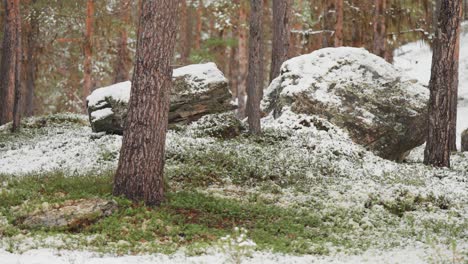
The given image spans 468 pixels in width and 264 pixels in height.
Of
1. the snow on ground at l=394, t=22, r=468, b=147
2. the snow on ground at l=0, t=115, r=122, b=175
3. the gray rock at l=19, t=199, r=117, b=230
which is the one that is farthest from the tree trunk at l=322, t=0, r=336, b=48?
the gray rock at l=19, t=199, r=117, b=230

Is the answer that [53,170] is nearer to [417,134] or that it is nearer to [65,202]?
[65,202]

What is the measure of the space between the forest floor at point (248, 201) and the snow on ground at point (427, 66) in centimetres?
1785

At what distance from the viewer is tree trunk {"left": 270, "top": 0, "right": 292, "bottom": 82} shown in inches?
798

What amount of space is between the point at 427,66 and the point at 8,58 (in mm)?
32169

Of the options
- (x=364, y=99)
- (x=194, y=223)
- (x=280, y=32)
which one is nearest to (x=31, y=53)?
(x=280, y=32)

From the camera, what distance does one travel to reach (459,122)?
31516 millimetres

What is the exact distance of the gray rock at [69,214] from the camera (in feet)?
28.5

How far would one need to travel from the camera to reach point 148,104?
977 cm

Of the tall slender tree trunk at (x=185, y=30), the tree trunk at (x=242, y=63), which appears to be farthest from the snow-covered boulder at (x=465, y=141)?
the tall slender tree trunk at (x=185, y=30)

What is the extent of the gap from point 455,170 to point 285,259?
9012mm

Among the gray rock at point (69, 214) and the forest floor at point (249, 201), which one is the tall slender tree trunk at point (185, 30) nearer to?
the forest floor at point (249, 201)

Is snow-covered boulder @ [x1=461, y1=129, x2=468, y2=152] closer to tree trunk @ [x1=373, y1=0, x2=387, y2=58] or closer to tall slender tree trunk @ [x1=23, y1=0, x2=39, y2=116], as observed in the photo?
tree trunk @ [x1=373, y1=0, x2=387, y2=58]

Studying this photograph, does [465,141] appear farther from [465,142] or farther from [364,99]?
[364,99]

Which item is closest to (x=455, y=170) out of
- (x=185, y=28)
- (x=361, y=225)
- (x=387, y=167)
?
(x=387, y=167)
